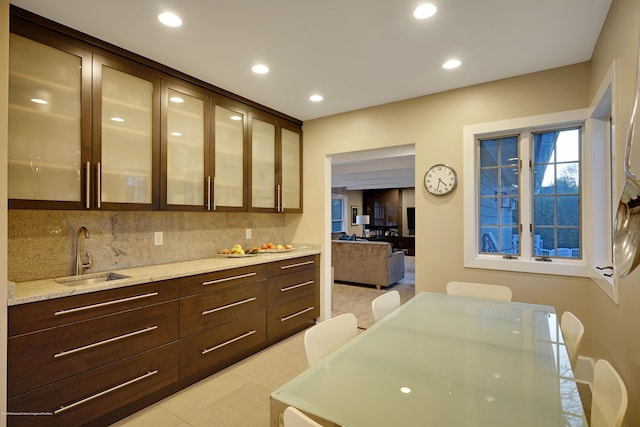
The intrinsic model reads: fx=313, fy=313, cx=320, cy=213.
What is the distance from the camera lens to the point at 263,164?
3.62 metres

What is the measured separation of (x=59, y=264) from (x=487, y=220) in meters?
3.64

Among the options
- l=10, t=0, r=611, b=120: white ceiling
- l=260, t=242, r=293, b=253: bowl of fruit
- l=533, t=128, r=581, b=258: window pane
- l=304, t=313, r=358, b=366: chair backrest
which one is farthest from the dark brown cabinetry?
l=533, t=128, r=581, b=258: window pane

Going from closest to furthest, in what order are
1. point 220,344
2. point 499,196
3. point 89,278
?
point 89,278 < point 220,344 < point 499,196

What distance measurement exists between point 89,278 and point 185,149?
1.26m

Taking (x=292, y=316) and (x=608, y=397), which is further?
(x=292, y=316)

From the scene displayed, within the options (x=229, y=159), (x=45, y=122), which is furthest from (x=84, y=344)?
(x=229, y=159)

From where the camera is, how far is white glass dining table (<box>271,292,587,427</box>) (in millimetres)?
951

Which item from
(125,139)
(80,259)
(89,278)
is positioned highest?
(125,139)

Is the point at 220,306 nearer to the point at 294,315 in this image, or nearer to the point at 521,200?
the point at 294,315

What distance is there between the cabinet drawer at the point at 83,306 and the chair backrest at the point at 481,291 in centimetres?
223

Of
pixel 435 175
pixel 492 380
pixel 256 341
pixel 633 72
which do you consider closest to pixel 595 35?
pixel 633 72

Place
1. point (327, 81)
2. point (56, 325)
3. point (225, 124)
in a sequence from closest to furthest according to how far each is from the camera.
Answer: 1. point (56, 325)
2. point (327, 81)
3. point (225, 124)

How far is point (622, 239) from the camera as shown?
92 cm

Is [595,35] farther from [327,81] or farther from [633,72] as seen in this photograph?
[327,81]
